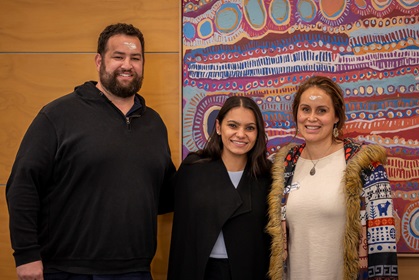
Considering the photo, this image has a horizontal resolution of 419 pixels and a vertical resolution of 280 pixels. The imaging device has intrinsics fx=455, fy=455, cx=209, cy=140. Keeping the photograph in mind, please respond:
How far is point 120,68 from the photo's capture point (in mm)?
2080

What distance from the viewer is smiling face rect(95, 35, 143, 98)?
207 cm

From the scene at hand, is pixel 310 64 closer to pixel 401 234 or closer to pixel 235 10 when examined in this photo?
pixel 235 10

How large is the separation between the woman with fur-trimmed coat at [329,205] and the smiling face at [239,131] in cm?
20

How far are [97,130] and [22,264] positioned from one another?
62 centimetres

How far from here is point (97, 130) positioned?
1.98 meters

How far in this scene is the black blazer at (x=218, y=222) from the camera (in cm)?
203

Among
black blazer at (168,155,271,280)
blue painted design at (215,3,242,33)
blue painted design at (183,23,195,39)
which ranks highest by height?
blue painted design at (215,3,242,33)

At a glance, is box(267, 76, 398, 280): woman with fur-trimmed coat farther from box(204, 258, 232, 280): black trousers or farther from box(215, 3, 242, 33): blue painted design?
box(215, 3, 242, 33): blue painted design

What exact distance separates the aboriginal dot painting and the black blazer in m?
0.43

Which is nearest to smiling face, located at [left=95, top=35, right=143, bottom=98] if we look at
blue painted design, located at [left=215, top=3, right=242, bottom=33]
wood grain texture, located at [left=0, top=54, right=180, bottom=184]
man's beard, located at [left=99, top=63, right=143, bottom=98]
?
man's beard, located at [left=99, top=63, right=143, bottom=98]

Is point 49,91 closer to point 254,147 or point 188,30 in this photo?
point 188,30

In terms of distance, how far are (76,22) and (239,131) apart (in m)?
1.19

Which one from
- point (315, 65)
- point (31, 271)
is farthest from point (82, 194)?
point (315, 65)

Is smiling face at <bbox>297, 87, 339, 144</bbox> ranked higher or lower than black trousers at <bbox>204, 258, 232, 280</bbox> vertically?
higher
